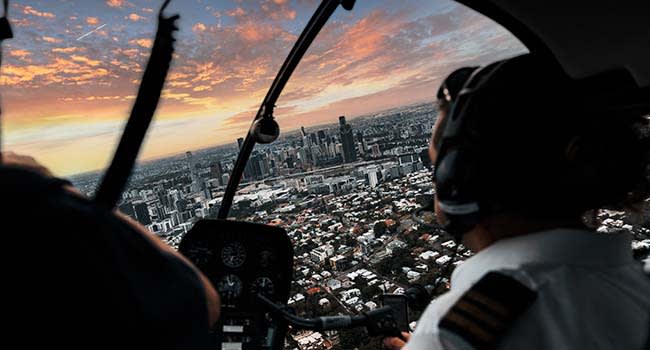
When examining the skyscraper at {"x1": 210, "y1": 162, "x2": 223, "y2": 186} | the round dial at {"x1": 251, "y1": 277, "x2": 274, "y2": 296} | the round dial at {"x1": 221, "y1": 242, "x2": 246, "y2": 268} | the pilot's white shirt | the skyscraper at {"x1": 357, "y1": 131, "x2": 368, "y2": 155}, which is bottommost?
the round dial at {"x1": 251, "y1": 277, "x2": 274, "y2": 296}

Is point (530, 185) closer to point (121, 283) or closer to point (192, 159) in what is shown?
point (121, 283)

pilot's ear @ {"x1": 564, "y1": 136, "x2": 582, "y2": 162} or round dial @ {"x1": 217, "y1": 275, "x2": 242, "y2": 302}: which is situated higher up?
pilot's ear @ {"x1": 564, "y1": 136, "x2": 582, "y2": 162}

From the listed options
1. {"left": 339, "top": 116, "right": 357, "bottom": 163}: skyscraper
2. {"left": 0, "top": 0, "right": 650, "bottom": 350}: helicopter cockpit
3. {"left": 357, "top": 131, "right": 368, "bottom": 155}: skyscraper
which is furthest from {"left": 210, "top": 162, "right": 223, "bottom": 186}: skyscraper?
{"left": 357, "top": 131, "right": 368, "bottom": 155}: skyscraper

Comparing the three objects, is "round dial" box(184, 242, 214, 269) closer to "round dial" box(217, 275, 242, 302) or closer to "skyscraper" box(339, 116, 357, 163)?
"round dial" box(217, 275, 242, 302)

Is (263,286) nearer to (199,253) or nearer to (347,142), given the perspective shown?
(199,253)

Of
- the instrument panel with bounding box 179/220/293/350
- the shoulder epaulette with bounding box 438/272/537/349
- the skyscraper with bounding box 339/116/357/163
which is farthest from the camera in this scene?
the skyscraper with bounding box 339/116/357/163

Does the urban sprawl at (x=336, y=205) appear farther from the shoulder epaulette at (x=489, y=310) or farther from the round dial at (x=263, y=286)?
the shoulder epaulette at (x=489, y=310)

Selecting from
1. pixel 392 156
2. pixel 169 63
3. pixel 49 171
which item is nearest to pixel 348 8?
pixel 169 63
